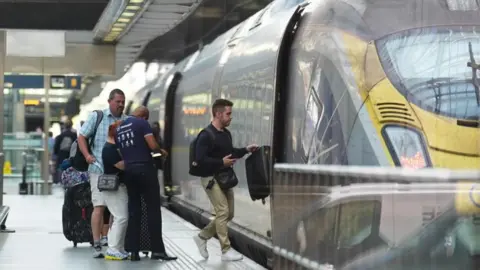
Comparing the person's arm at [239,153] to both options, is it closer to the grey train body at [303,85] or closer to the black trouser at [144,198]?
the grey train body at [303,85]

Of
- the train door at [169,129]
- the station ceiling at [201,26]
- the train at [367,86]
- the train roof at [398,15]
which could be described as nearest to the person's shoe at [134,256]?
the train at [367,86]

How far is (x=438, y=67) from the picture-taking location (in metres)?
9.45

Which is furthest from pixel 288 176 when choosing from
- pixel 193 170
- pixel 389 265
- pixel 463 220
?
pixel 193 170

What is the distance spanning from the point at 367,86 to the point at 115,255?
3.94 meters

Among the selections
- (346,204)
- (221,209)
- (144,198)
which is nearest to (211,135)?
(221,209)

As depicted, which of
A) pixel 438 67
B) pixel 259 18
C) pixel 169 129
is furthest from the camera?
pixel 169 129

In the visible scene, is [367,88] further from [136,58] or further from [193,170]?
[136,58]

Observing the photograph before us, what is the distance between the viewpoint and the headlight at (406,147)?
908 cm

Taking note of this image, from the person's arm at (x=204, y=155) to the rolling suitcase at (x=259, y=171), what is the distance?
0.38 meters

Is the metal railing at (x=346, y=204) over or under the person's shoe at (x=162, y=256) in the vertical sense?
over

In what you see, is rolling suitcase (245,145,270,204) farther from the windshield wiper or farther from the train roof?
the windshield wiper

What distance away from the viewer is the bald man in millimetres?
11828

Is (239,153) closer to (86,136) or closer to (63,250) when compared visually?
(86,136)

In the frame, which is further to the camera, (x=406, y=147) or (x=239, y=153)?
(x=239, y=153)
